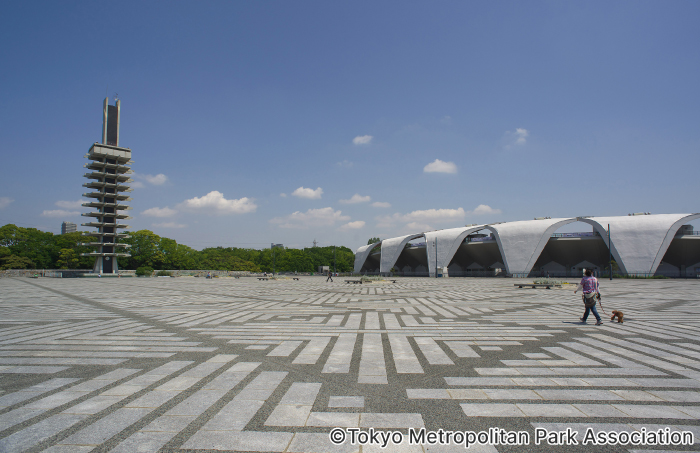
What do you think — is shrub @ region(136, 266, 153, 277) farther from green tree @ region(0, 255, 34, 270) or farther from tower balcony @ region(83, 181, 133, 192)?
green tree @ region(0, 255, 34, 270)

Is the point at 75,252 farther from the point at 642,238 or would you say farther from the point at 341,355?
the point at 642,238

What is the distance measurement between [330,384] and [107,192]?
66.6 meters

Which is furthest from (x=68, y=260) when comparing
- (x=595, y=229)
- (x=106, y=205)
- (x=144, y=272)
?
(x=595, y=229)

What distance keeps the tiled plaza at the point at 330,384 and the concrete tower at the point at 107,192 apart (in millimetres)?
54786

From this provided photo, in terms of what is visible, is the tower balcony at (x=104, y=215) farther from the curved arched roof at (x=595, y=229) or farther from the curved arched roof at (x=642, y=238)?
the curved arched roof at (x=642, y=238)

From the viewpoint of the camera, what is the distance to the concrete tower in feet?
180

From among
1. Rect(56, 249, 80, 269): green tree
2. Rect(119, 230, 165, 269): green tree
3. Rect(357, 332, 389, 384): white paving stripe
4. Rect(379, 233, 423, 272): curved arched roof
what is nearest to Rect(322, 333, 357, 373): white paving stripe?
Rect(357, 332, 389, 384): white paving stripe

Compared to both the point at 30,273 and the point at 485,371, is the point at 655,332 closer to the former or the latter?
the point at 485,371

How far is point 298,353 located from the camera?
6.25 metres

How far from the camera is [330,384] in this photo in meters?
4.57

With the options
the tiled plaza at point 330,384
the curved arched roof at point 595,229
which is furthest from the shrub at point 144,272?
the tiled plaza at point 330,384

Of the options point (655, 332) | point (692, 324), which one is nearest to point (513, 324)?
point (655, 332)

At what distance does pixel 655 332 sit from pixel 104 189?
67404mm

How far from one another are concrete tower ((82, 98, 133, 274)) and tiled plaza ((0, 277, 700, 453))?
54786mm
